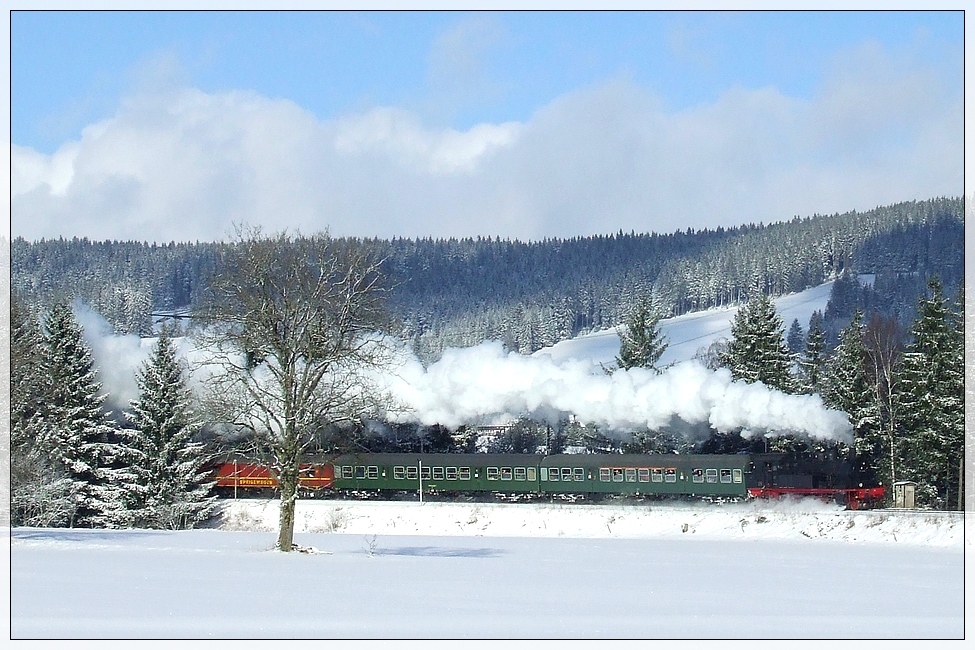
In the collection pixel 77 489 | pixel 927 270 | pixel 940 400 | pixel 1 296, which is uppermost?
pixel 927 270

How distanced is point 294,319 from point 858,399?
96.5 feet

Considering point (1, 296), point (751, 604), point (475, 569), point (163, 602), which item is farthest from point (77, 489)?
point (751, 604)

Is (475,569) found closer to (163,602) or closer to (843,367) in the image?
(163,602)

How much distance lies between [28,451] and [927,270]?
132 metres

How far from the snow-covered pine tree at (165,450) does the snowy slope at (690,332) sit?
78.3m

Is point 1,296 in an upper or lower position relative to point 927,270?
lower

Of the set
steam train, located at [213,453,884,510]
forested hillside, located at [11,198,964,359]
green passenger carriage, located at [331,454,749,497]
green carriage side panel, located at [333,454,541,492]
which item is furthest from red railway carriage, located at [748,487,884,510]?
forested hillside, located at [11,198,964,359]

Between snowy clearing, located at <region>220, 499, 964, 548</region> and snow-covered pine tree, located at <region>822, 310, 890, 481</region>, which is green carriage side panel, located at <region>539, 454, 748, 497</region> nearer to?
snowy clearing, located at <region>220, 499, 964, 548</region>

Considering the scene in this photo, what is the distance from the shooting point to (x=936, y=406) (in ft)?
130

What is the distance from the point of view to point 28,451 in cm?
3559

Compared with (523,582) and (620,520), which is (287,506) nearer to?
(523,582)

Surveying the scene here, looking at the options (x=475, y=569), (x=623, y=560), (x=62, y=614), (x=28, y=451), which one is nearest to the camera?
(x=62, y=614)

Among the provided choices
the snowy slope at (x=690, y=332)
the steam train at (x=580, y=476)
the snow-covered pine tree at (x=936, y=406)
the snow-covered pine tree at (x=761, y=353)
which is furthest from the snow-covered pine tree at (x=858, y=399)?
the snowy slope at (x=690, y=332)

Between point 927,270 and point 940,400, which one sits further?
point 927,270
